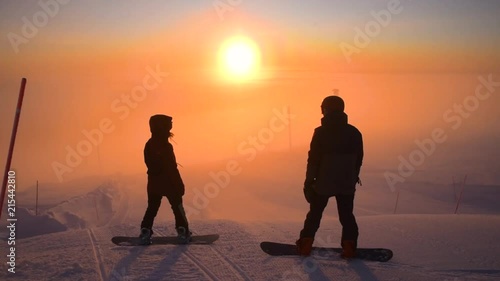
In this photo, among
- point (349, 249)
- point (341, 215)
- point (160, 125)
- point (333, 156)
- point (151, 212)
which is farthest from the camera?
point (151, 212)

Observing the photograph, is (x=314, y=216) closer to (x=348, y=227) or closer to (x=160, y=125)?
(x=348, y=227)

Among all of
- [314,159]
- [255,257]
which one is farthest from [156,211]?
[314,159]

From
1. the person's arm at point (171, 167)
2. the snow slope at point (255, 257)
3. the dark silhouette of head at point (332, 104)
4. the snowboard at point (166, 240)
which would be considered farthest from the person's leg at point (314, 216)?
the person's arm at point (171, 167)

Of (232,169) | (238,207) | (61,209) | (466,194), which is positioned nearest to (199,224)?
Answer: (238,207)

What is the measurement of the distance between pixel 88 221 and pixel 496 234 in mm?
31684

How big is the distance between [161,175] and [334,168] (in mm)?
2689

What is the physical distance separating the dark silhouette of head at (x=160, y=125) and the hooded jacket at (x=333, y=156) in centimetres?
227

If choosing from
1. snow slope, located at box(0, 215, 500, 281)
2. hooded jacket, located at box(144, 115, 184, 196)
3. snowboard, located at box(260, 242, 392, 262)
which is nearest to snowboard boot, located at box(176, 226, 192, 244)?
snow slope, located at box(0, 215, 500, 281)

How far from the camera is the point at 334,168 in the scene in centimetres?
639

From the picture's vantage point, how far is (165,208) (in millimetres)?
37938

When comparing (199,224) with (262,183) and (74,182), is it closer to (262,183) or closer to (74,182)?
(262,183)

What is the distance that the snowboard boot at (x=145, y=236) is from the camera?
724 centimetres

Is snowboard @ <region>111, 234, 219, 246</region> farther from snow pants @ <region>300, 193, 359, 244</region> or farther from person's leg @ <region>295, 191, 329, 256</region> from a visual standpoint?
snow pants @ <region>300, 193, 359, 244</region>

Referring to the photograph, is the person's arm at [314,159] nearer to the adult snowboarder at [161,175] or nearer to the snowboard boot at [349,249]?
the snowboard boot at [349,249]
